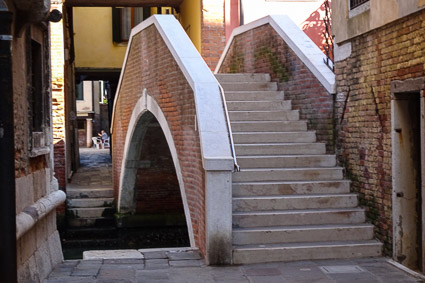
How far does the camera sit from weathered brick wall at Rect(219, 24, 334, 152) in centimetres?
820

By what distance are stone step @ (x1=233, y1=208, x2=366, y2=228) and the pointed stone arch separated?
0.86 m

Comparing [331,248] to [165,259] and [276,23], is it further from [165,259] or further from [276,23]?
[276,23]

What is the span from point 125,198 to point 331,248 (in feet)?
28.7

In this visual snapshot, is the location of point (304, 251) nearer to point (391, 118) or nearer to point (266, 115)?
point (391, 118)

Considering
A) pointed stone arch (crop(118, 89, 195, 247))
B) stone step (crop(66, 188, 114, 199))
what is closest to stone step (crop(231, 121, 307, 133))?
pointed stone arch (crop(118, 89, 195, 247))

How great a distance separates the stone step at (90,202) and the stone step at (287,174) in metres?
8.06

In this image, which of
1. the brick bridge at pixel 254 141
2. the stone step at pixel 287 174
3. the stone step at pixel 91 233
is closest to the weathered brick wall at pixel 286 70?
the brick bridge at pixel 254 141

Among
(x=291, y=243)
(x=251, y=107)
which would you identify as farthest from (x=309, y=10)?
(x=291, y=243)

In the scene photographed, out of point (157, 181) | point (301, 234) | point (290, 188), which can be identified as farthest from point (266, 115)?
point (157, 181)

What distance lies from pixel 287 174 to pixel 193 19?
7.74 metres

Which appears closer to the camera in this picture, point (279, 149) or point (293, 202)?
point (293, 202)

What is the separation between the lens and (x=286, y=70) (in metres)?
9.37

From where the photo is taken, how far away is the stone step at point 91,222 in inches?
572

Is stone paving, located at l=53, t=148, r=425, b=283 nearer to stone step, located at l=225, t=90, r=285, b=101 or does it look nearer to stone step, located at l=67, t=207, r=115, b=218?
stone step, located at l=225, t=90, r=285, b=101
